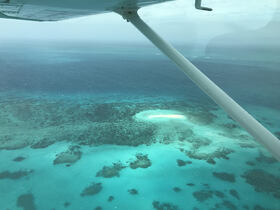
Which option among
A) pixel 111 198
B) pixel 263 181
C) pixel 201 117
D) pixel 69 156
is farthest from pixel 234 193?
pixel 69 156

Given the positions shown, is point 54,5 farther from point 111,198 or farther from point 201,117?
point 201,117

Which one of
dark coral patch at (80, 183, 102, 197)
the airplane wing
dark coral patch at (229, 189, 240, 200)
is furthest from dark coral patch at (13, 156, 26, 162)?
the airplane wing

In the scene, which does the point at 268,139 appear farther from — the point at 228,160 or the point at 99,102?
the point at 99,102

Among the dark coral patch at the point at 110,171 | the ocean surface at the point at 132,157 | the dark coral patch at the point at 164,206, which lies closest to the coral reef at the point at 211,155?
the ocean surface at the point at 132,157

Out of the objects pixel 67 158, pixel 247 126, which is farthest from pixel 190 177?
pixel 247 126

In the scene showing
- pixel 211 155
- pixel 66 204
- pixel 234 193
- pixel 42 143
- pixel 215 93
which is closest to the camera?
pixel 215 93

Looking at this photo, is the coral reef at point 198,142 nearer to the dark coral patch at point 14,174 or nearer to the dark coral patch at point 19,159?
the dark coral patch at point 14,174
